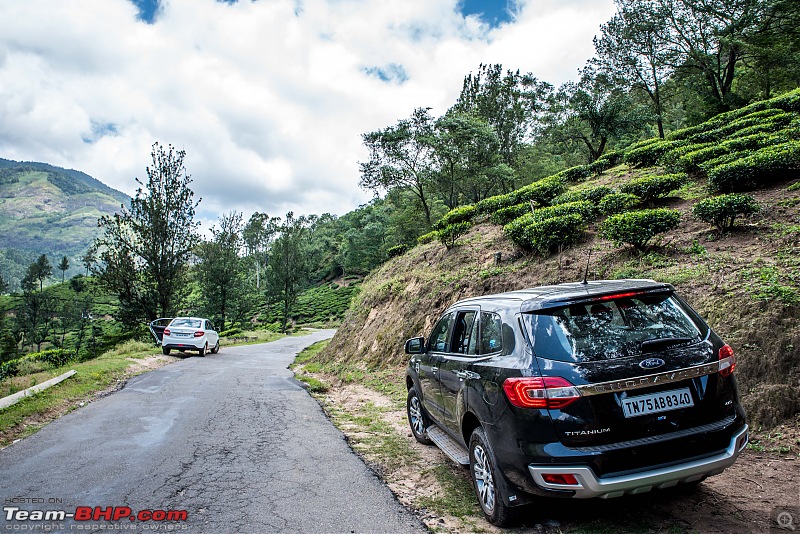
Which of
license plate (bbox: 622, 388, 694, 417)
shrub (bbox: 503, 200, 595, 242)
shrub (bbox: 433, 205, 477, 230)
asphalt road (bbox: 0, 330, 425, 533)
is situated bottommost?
asphalt road (bbox: 0, 330, 425, 533)

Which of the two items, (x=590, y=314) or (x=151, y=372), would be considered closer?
(x=590, y=314)

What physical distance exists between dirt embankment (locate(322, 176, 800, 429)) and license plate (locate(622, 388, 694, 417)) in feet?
7.32

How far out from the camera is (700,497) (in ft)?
11.5

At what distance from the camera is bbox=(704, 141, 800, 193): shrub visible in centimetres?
894

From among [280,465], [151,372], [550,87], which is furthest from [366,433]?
[550,87]

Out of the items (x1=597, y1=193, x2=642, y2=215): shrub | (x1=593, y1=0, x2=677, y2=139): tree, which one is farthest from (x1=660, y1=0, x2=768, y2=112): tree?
(x1=597, y1=193, x2=642, y2=215): shrub

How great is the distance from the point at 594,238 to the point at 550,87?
3093 centimetres

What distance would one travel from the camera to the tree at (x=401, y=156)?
31.4 m

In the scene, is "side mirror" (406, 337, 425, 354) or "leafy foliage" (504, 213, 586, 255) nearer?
"side mirror" (406, 337, 425, 354)

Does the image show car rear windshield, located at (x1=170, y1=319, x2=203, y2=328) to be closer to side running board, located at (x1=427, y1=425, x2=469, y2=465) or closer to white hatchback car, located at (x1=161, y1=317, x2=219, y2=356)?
white hatchback car, located at (x1=161, y1=317, x2=219, y2=356)

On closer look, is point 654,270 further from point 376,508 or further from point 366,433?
point 376,508

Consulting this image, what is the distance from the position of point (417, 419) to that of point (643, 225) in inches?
232

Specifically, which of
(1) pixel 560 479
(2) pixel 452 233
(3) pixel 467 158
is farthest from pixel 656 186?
(3) pixel 467 158

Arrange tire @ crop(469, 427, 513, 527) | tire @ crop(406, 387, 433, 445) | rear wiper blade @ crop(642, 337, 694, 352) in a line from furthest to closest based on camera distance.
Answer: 1. tire @ crop(406, 387, 433, 445)
2. tire @ crop(469, 427, 513, 527)
3. rear wiper blade @ crop(642, 337, 694, 352)
